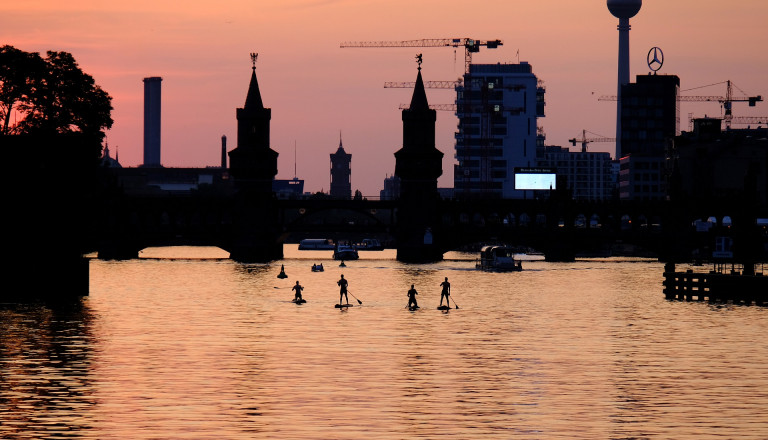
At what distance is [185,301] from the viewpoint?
97750mm

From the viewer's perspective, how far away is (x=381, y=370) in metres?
50.7

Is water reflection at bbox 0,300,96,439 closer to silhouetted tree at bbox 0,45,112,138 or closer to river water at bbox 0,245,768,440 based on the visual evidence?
river water at bbox 0,245,768,440

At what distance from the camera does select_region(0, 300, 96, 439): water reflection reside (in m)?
37.7

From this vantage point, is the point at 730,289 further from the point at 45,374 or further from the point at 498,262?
the point at 498,262

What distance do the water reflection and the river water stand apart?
10cm

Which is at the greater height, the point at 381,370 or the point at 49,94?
the point at 49,94

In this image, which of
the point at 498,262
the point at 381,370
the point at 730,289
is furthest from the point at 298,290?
the point at 498,262

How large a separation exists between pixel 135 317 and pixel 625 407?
4426cm

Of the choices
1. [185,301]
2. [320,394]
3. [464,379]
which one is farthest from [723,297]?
[320,394]

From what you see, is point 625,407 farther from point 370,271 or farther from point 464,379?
point 370,271

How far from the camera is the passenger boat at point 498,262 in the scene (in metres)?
163

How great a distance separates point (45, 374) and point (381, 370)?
478 inches

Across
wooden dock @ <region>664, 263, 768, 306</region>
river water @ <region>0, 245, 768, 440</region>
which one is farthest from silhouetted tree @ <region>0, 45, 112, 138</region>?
wooden dock @ <region>664, 263, 768, 306</region>

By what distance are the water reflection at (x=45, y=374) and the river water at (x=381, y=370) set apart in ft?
0.33
